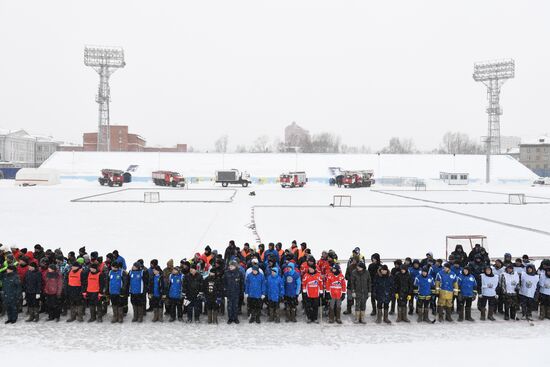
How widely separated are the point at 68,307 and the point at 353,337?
244 inches

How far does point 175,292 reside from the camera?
9367 mm

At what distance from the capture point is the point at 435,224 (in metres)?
22.8

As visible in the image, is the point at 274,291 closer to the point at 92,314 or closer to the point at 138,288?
the point at 138,288

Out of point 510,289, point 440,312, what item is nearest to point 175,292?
point 440,312

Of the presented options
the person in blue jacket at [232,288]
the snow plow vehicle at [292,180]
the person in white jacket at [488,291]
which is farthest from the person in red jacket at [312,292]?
the snow plow vehicle at [292,180]

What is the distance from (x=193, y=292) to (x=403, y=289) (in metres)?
4.25

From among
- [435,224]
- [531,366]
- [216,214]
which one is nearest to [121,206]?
[216,214]

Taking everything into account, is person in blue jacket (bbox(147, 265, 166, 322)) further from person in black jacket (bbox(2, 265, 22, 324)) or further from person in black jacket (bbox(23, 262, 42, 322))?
person in black jacket (bbox(2, 265, 22, 324))

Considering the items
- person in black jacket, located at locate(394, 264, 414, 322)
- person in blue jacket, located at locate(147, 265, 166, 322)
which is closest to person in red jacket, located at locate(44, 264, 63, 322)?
person in blue jacket, located at locate(147, 265, 166, 322)

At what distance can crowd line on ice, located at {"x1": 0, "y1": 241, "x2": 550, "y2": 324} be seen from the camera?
9289 millimetres

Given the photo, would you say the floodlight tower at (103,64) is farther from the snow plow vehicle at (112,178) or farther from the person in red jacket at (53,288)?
the person in red jacket at (53,288)

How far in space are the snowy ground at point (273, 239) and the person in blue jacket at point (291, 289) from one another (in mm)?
434

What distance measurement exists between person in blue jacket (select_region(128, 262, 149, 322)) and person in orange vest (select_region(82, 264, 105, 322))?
0.59m

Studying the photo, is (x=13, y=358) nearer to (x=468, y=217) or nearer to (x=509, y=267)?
(x=509, y=267)
